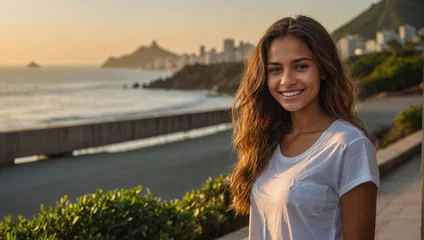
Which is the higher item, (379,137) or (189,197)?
(189,197)

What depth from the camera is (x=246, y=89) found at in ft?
8.09

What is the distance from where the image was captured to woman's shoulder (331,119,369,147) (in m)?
1.97

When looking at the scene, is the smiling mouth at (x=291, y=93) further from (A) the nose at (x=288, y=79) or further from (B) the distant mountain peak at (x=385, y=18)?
(B) the distant mountain peak at (x=385, y=18)

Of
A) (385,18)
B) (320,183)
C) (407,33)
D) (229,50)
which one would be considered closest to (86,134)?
(320,183)

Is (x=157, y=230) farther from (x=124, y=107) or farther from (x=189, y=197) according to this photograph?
(x=124, y=107)

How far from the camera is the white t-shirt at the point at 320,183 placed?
194 centimetres

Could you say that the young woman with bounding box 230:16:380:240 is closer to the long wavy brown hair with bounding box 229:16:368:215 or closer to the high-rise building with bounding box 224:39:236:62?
the long wavy brown hair with bounding box 229:16:368:215

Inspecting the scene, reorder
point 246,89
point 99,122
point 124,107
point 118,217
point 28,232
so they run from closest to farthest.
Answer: point 246,89 → point 28,232 → point 118,217 → point 99,122 → point 124,107

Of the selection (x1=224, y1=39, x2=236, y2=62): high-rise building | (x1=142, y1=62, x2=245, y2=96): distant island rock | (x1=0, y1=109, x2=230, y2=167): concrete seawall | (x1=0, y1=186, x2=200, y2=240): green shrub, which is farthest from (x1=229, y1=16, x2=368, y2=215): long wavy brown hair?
(x1=224, y1=39, x2=236, y2=62): high-rise building

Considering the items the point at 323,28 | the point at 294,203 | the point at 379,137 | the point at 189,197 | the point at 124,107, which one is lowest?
the point at 124,107

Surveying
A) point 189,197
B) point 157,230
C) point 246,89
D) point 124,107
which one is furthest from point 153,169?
point 124,107

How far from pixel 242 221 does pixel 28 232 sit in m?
2.27

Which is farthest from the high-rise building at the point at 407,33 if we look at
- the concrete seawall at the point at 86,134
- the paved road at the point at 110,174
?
the paved road at the point at 110,174

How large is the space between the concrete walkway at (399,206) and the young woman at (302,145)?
2520mm
